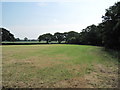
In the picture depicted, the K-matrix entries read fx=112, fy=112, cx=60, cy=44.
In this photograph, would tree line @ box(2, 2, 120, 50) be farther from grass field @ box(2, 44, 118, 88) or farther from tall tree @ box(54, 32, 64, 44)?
grass field @ box(2, 44, 118, 88)

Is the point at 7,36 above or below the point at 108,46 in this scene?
above

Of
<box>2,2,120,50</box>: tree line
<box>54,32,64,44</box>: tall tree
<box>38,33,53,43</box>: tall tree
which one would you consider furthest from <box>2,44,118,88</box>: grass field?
<box>54,32,64,44</box>: tall tree

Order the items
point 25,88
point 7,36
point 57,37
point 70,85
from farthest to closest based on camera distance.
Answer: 1. point 57,37
2. point 7,36
3. point 70,85
4. point 25,88

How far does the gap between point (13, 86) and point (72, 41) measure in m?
57.3

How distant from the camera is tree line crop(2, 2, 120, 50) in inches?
863

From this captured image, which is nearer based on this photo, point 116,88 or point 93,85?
point 116,88

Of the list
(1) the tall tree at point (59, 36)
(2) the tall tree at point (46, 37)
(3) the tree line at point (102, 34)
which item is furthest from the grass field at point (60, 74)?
(1) the tall tree at point (59, 36)

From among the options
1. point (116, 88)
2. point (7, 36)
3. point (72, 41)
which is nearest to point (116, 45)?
point (116, 88)

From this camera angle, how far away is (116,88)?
4.25 m

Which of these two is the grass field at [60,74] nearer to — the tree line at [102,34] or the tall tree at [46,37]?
the tree line at [102,34]

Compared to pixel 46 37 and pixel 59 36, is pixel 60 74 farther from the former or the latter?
pixel 59 36

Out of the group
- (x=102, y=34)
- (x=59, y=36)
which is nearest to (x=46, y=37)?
(x=59, y=36)

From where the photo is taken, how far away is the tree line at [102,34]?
21.9 metres

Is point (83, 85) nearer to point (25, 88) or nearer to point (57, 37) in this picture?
point (25, 88)
